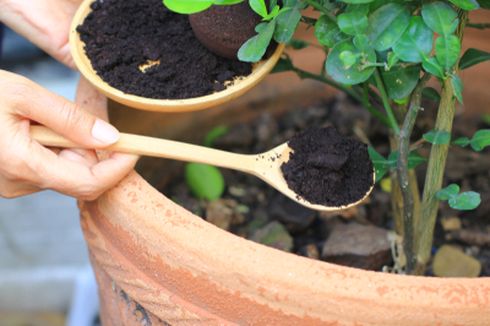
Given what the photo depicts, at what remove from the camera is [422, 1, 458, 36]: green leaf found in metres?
0.68

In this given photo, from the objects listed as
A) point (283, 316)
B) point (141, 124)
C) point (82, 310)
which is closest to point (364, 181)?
point (283, 316)

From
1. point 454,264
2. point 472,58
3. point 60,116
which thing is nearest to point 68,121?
point 60,116

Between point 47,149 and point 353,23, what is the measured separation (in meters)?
0.38

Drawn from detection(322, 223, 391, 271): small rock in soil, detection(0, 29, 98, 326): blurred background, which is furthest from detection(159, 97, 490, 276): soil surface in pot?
detection(0, 29, 98, 326): blurred background

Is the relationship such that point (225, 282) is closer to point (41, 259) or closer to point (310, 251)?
point (310, 251)

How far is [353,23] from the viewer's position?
704 millimetres

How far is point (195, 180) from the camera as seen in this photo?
3.99 feet

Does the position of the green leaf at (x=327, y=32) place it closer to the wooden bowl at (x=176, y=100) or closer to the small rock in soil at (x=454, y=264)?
the wooden bowl at (x=176, y=100)

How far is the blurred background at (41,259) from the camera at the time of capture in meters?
1.66

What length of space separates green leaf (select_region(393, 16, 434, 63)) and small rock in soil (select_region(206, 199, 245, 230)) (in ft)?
1.79

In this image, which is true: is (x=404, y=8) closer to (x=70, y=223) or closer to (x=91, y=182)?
(x=91, y=182)

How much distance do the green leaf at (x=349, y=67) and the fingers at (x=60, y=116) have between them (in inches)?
10.3

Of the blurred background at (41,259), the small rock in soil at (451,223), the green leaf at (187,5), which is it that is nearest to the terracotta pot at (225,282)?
the green leaf at (187,5)

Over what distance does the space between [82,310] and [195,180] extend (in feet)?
1.57
